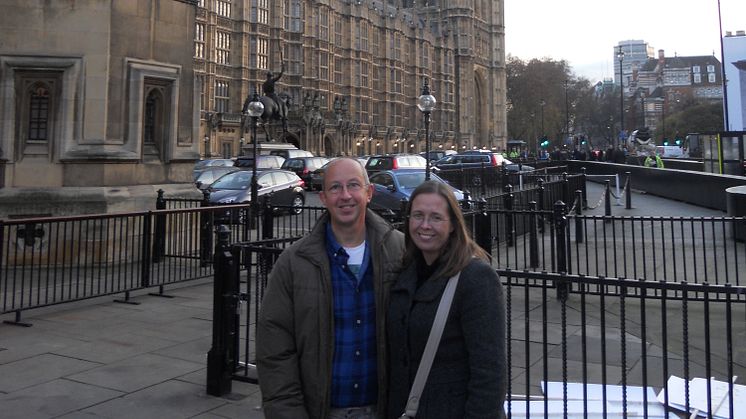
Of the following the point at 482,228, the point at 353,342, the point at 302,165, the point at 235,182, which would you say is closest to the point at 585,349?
the point at 353,342

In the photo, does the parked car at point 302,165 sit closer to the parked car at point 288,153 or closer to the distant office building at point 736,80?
the parked car at point 288,153

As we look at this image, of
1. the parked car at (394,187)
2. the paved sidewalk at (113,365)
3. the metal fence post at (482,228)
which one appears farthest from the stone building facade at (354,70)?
the metal fence post at (482,228)

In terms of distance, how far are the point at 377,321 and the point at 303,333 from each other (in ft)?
1.03

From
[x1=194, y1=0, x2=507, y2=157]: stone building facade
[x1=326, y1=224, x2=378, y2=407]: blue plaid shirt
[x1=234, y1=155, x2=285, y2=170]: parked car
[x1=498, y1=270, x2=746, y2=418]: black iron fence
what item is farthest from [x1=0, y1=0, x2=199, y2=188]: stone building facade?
[x1=234, y1=155, x2=285, y2=170]: parked car

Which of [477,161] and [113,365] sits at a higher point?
[477,161]

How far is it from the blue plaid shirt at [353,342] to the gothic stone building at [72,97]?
8965 mm

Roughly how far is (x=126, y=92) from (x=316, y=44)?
52.9m

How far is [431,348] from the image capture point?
2332mm

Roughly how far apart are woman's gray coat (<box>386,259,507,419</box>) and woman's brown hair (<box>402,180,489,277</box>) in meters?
0.04

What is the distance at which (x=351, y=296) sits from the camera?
2.51 metres

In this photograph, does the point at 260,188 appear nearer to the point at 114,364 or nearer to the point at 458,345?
the point at 114,364

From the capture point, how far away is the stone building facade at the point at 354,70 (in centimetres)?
5031

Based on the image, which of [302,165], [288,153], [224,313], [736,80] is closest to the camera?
[224,313]

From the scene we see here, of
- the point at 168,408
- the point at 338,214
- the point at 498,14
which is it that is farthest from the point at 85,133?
the point at 498,14
